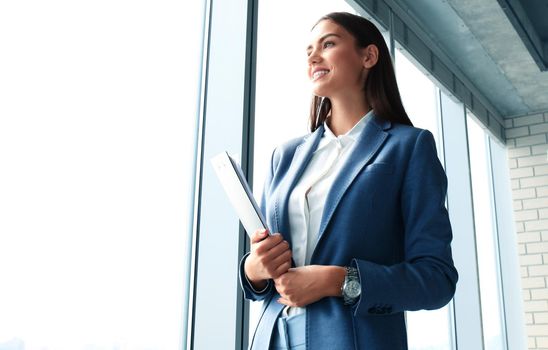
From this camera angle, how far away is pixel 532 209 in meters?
5.46

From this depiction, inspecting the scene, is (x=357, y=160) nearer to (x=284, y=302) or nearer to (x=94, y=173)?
(x=284, y=302)

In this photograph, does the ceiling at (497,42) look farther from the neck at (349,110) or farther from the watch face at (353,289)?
the watch face at (353,289)

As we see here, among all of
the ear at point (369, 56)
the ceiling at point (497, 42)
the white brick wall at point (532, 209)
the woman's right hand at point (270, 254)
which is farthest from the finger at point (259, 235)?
the white brick wall at point (532, 209)

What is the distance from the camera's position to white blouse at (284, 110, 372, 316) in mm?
1082

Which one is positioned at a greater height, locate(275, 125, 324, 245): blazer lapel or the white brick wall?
the white brick wall

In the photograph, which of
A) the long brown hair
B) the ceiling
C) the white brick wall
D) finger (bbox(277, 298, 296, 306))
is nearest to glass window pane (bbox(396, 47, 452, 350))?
the ceiling

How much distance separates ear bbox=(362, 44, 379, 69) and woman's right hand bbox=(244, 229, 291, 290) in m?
0.47

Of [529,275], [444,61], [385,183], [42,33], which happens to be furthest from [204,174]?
[529,275]

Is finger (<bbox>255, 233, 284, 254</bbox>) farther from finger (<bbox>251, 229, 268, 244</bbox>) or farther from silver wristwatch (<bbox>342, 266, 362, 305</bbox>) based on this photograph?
silver wristwatch (<bbox>342, 266, 362, 305</bbox>)

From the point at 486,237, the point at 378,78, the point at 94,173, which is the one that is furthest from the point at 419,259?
the point at 486,237

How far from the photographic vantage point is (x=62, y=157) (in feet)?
5.34

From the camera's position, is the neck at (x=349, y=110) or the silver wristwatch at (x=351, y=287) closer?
the silver wristwatch at (x=351, y=287)

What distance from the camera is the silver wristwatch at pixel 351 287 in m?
0.97

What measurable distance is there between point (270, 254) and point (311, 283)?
0.08 meters
